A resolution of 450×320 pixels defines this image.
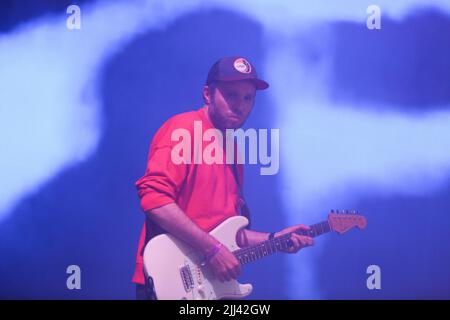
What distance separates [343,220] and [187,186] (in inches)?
32.2

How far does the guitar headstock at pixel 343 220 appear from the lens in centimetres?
331

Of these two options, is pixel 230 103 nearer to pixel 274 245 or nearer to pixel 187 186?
pixel 187 186

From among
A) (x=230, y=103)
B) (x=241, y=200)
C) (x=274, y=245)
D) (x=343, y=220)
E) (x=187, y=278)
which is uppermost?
(x=230, y=103)

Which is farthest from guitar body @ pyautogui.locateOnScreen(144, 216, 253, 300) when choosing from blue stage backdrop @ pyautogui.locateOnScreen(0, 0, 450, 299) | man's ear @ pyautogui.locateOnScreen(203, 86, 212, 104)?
man's ear @ pyautogui.locateOnScreen(203, 86, 212, 104)

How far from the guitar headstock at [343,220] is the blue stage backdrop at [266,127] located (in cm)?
4

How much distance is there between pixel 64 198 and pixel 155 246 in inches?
22.7

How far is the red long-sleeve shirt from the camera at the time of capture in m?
3.24

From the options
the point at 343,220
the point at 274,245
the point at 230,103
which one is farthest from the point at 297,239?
A: the point at 230,103

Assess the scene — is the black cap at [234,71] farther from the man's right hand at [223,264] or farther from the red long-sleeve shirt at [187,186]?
the man's right hand at [223,264]

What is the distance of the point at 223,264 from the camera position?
319 centimetres

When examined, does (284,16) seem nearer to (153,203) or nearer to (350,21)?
(350,21)

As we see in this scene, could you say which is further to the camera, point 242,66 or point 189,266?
point 242,66

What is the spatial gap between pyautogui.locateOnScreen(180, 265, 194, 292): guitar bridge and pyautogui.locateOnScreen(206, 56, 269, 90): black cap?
3.15 ft
